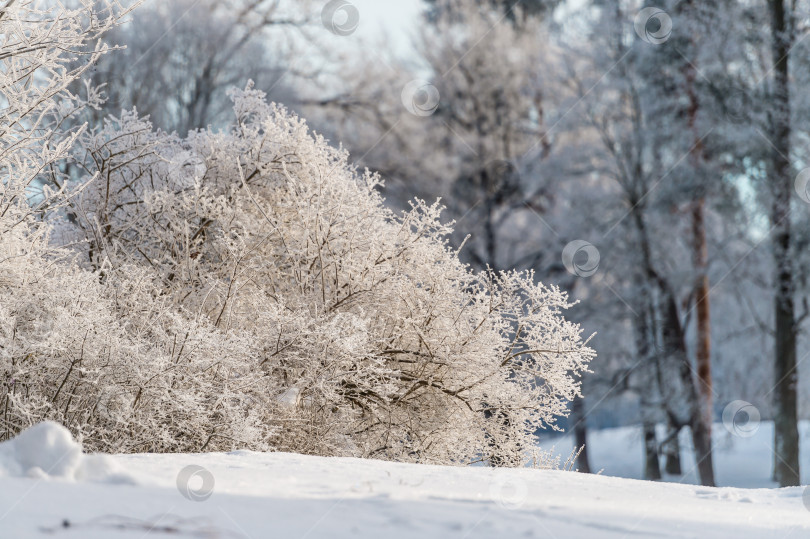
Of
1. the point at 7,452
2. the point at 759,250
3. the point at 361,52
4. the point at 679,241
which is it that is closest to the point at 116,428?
the point at 7,452

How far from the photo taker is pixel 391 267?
6875mm

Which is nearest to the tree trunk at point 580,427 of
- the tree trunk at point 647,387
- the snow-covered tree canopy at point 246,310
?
the tree trunk at point 647,387

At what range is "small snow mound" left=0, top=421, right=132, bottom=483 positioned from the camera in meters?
2.81

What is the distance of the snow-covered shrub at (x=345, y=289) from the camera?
6633mm

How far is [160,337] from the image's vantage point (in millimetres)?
5641

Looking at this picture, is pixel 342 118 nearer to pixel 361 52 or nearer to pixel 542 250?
pixel 361 52

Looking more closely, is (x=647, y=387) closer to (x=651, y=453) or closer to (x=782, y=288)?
(x=651, y=453)

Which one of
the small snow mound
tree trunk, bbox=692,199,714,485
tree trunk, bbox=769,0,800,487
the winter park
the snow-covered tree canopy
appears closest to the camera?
the small snow mound

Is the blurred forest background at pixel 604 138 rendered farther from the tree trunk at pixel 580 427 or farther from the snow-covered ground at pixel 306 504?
the snow-covered ground at pixel 306 504

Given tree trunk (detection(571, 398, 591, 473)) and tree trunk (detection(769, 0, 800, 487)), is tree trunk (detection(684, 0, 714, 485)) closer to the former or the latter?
tree trunk (detection(769, 0, 800, 487))

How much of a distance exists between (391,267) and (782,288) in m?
8.87

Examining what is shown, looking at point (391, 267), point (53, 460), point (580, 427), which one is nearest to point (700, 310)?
point (580, 427)

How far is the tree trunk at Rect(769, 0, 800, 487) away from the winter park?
54 millimetres

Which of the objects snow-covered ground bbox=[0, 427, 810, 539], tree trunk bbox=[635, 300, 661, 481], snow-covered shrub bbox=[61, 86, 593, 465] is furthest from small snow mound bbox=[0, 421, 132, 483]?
tree trunk bbox=[635, 300, 661, 481]
